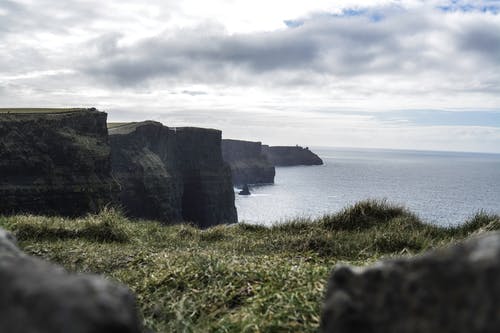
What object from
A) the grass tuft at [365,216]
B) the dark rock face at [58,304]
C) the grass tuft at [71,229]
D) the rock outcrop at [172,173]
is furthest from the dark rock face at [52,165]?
the dark rock face at [58,304]

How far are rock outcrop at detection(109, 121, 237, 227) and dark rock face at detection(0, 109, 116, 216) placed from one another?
83.6 feet

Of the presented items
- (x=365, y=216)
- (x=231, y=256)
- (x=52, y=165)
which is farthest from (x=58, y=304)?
(x=52, y=165)

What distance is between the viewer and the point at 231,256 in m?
9.74

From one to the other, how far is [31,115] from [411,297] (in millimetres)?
100297

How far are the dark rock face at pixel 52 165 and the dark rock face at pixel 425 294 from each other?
274 ft

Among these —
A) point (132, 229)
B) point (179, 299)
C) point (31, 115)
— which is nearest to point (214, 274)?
point (179, 299)

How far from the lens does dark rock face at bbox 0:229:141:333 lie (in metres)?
2.24

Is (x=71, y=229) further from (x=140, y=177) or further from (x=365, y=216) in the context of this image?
(x=140, y=177)

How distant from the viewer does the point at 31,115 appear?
9244 cm

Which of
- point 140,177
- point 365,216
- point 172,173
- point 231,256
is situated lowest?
point 172,173

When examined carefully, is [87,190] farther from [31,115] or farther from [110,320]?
[110,320]

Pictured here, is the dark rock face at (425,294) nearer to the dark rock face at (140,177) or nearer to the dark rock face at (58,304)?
the dark rock face at (58,304)

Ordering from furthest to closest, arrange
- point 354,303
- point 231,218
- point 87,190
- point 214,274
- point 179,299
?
point 231,218 → point 87,190 → point 214,274 → point 179,299 → point 354,303

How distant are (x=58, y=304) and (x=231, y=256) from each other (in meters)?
7.56
